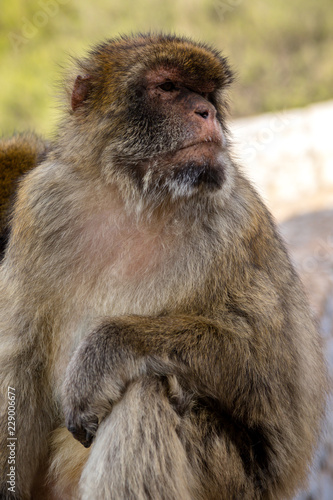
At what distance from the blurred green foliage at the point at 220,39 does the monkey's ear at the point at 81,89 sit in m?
12.1

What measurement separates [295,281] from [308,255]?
10.6 ft

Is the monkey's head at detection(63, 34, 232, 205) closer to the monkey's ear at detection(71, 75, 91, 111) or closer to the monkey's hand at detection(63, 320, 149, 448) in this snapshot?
the monkey's ear at detection(71, 75, 91, 111)

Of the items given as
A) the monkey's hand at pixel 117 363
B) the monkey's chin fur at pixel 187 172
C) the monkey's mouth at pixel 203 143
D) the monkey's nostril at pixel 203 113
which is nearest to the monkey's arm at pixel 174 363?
the monkey's hand at pixel 117 363

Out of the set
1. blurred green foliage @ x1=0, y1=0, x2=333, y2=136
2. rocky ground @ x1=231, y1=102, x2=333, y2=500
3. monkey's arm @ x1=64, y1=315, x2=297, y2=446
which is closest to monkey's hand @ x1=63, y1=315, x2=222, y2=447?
monkey's arm @ x1=64, y1=315, x2=297, y2=446

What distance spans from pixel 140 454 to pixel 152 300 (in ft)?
2.24

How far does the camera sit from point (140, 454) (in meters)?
2.43

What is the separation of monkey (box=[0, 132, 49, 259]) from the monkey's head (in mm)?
583

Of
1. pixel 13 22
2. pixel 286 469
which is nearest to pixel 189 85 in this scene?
pixel 286 469

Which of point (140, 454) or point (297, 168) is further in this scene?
point (297, 168)

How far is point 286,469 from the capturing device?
9.46 feet

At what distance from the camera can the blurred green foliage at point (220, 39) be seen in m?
15.1

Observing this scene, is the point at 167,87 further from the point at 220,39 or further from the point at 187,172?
the point at 220,39

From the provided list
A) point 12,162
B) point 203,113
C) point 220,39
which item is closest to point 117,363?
point 203,113

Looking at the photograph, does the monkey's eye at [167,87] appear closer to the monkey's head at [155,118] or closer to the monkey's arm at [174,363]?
the monkey's head at [155,118]
